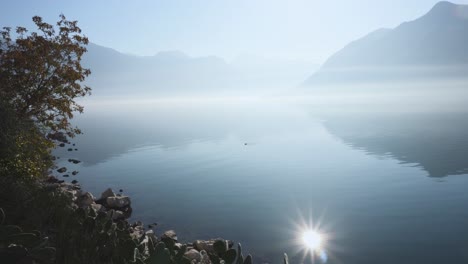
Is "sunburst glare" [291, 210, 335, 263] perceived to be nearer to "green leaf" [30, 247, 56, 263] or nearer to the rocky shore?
the rocky shore

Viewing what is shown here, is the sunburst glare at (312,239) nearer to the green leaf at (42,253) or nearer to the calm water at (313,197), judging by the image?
the calm water at (313,197)

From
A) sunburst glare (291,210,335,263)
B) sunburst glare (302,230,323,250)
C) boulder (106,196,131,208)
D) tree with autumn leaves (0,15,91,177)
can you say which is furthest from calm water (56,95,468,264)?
tree with autumn leaves (0,15,91,177)

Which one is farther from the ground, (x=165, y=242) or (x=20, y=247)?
(x=20, y=247)

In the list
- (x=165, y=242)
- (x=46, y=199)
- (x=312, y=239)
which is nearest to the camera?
A: (x=165, y=242)

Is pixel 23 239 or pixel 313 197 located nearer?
pixel 23 239

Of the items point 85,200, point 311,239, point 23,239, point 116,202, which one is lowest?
point 311,239

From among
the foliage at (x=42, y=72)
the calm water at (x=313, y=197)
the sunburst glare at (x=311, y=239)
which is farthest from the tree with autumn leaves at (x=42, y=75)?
the sunburst glare at (x=311, y=239)

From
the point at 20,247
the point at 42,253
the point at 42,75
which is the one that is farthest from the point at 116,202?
the point at 20,247

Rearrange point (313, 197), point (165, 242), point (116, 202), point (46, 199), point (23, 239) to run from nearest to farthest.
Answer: point (23, 239) < point (165, 242) < point (46, 199) < point (116, 202) < point (313, 197)

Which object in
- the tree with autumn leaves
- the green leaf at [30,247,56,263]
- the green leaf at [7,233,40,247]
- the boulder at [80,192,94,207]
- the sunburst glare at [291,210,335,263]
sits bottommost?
the sunburst glare at [291,210,335,263]

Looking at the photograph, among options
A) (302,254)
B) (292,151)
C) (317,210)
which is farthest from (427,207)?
(292,151)

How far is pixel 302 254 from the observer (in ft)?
82.8

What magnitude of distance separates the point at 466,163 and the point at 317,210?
129 ft

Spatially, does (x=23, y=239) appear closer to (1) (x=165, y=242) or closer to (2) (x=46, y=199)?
(1) (x=165, y=242)
